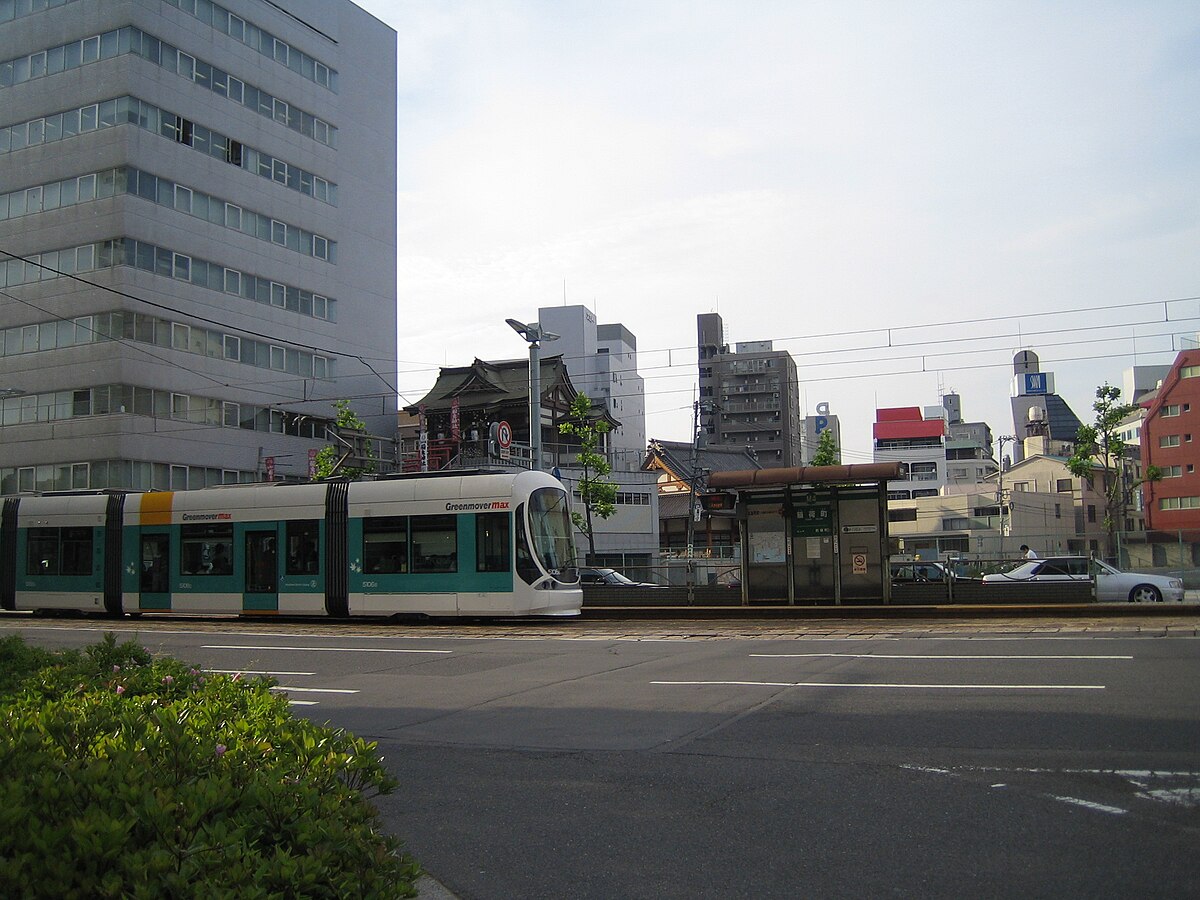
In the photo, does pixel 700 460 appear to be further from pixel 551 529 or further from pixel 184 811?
pixel 184 811

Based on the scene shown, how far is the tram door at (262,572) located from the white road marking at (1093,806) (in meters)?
21.0

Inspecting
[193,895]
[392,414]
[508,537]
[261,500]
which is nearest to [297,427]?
[392,414]

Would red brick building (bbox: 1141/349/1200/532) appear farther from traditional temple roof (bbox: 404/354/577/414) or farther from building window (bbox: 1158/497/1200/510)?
traditional temple roof (bbox: 404/354/577/414)

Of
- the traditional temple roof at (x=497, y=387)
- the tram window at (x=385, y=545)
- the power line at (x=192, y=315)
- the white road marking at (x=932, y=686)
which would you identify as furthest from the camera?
the traditional temple roof at (x=497, y=387)

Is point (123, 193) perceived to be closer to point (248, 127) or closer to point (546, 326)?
point (248, 127)

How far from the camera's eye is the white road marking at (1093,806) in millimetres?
6059

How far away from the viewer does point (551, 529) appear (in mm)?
22656

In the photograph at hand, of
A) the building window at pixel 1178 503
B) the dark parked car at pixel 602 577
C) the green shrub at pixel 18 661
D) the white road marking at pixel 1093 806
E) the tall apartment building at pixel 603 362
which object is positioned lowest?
the white road marking at pixel 1093 806

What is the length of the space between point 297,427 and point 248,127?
14163 millimetres

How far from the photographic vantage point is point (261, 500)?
24.7 metres

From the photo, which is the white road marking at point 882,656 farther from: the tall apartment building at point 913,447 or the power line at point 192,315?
the tall apartment building at point 913,447

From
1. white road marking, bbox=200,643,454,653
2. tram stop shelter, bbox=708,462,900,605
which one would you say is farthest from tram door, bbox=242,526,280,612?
tram stop shelter, bbox=708,462,900,605

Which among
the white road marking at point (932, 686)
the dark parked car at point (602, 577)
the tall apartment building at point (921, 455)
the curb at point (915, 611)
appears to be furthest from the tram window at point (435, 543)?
the tall apartment building at point (921, 455)

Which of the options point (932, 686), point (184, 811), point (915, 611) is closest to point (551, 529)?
point (915, 611)
